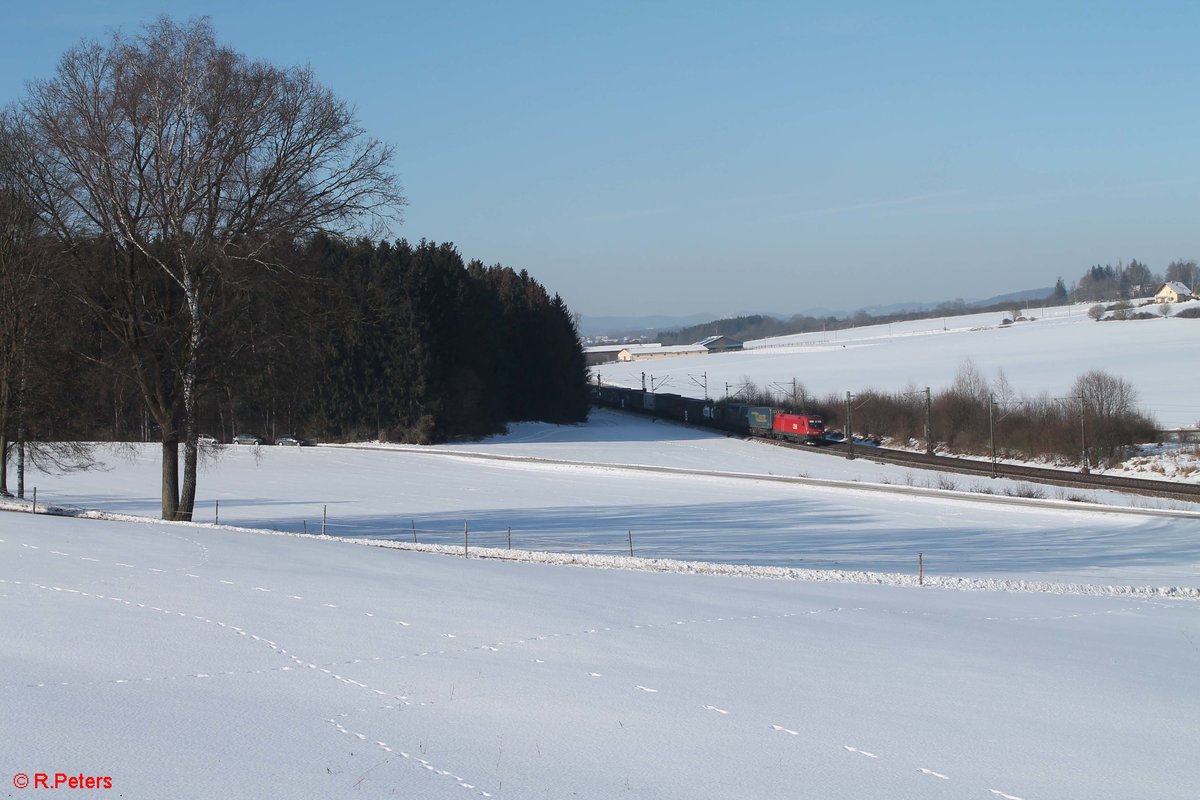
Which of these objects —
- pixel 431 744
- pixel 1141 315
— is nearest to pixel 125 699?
pixel 431 744

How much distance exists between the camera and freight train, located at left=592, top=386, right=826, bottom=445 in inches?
2744

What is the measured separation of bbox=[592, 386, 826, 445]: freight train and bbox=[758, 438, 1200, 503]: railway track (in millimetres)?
2463

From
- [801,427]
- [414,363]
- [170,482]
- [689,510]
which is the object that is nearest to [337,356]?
[414,363]

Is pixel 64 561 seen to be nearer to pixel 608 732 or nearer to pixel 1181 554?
pixel 608 732

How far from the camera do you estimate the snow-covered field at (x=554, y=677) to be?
687 centimetres

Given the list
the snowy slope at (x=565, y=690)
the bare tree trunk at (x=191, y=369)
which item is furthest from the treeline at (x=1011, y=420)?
the snowy slope at (x=565, y=690)

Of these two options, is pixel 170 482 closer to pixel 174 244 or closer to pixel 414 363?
pixel 174 244

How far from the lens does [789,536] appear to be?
30.8 m

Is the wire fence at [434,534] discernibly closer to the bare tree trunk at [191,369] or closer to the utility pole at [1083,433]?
the bare tree trunk at [191,369]

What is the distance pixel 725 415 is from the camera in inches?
3216

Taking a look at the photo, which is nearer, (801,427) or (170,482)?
(170,482)

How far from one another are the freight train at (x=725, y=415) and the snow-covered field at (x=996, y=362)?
1288cm

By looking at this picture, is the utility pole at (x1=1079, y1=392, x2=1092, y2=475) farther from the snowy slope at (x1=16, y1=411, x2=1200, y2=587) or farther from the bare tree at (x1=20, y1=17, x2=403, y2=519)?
the bare tree at (x1=20, y1=17, x2=403, y2=519)

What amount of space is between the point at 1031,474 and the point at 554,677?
154ft
